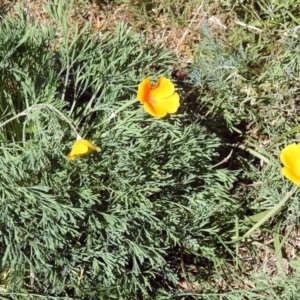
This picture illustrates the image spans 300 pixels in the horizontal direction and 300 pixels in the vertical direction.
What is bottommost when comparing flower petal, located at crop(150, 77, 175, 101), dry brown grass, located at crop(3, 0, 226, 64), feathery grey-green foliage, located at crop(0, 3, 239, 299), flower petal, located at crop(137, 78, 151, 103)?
feathery grey-green foliage, located at crop(0, 3, 239, 299)

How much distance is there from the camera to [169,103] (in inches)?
89.4

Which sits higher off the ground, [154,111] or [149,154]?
[154,111]

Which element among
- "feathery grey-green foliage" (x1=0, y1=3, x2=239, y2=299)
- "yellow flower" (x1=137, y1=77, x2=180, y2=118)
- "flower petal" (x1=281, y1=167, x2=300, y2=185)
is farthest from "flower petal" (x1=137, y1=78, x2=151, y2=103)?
"flower petal" (x1=281, y1=167, x2=300, y2=185)

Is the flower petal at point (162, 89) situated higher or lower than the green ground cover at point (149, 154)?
higher

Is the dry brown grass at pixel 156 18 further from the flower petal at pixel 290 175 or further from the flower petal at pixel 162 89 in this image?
the flower petal at pixel 290 175

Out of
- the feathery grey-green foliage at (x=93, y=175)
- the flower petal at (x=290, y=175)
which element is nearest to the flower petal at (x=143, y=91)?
the feathery grey-green foliage at (x=93, y=175)

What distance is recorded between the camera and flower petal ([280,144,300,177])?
227 cm

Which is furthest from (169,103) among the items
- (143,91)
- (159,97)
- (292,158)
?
(292,158)

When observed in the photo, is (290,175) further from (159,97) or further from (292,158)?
(159,97)

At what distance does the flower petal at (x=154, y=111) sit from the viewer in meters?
2.12

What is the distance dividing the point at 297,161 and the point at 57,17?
1031 millimetres

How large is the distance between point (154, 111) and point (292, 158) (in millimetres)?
552

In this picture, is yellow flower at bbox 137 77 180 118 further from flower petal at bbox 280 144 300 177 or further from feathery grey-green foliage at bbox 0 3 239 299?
flower petal at bbox 280 144 300 177

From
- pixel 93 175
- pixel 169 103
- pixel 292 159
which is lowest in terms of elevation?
pixel 93 175
